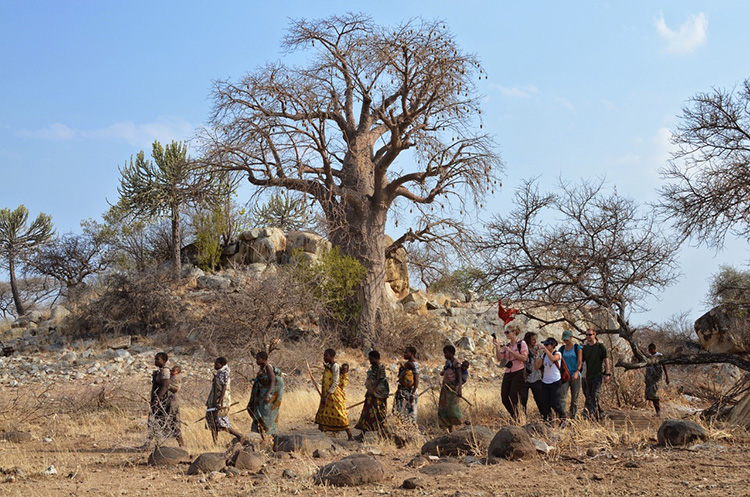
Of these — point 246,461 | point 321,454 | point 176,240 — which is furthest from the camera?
point 176,240

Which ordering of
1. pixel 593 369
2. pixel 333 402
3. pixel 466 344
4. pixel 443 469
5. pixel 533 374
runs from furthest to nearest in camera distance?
pixel 466 344, pixel 593 369, pixel 533 374, pixel 333 402, pixel 443 469

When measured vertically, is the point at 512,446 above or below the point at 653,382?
below

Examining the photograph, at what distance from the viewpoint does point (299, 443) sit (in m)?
8.39

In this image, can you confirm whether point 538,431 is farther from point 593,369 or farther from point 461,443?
point 593,369

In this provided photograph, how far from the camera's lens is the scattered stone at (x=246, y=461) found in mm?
7520

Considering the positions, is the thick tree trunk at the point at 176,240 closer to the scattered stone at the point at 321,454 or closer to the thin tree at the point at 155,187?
the thin tree at the point at 155,187

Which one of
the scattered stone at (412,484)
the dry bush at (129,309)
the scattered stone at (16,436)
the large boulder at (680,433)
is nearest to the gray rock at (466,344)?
the dry bush at (129,309)

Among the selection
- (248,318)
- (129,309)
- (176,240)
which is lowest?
(248,318)

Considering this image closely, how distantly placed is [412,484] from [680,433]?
339cm

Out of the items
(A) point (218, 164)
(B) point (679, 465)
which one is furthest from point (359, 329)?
(B) point (679, 465)

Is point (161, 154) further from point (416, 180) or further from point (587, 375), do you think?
point (587, 375)

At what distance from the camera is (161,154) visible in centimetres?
2747

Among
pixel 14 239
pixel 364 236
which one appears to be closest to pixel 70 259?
pixel 14 239

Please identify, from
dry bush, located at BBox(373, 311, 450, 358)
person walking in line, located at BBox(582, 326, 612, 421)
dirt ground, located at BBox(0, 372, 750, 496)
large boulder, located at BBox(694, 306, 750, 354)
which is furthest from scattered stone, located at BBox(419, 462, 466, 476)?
large boulder, located at BBox(694, 306, 750, 354)
